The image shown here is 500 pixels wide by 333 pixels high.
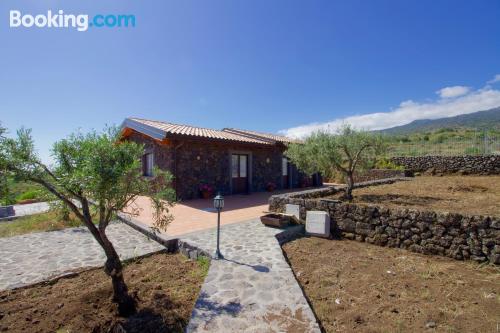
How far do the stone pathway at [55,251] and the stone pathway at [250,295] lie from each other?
1779 millimetres

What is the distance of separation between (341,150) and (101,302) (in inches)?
309

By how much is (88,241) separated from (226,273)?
4.21 m

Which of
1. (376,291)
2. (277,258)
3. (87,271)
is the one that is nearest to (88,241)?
(87,271)

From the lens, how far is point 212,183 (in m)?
12.5

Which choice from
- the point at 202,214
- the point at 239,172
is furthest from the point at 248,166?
the point at 202,214

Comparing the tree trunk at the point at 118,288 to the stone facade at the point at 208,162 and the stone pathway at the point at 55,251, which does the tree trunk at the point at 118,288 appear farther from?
the stone facade at the point at 208,162

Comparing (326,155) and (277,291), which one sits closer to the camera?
(277,291)

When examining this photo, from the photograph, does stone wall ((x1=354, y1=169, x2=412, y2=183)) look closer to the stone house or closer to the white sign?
the stone house

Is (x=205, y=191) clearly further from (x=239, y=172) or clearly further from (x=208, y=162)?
(x=239, y=172)

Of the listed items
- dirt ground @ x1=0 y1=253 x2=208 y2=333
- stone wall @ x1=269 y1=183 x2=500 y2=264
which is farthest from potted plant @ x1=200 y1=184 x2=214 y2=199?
dirt ground @ x1=0 y1=253 x2=208 y2=333

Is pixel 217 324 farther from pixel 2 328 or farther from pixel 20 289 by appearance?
pixel 20 289

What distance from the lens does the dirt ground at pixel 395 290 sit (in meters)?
3.10

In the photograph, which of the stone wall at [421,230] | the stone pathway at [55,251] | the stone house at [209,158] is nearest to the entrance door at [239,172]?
the stone house at [209,158]

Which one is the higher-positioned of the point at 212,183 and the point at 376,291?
the point at 212,183
